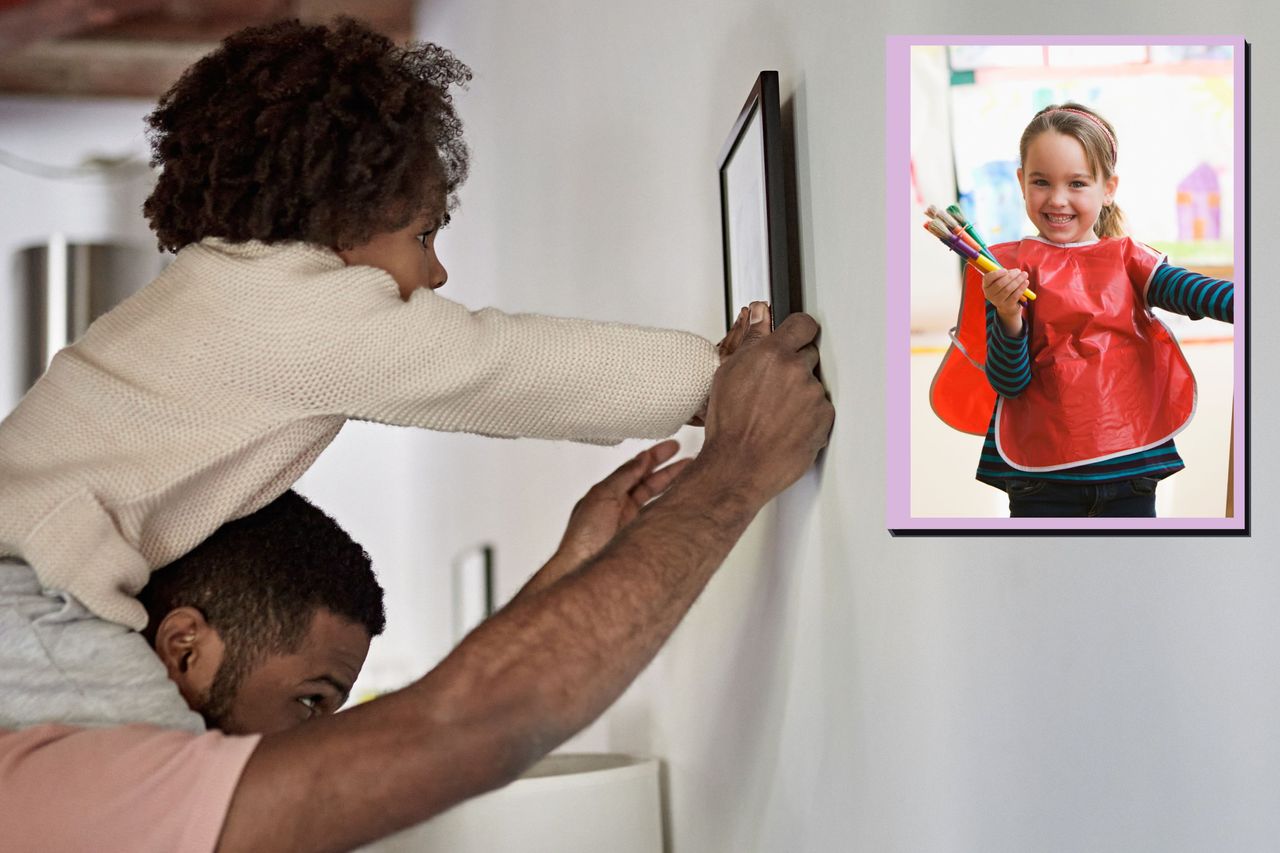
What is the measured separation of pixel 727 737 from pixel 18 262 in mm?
3641

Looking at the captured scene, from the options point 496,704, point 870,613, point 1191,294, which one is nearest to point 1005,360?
point 1191,294

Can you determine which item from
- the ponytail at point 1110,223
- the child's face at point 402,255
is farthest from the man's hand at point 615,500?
the ponytail at point 1110,223

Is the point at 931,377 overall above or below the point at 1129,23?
below

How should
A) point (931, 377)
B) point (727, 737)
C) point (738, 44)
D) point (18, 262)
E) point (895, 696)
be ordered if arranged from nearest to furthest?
point (931, 377) < point (895, 696) < point (738, 44) < point (727, 737) < point (18, 262)

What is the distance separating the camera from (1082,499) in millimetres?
734

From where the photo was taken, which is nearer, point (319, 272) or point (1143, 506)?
point (1143, 506)

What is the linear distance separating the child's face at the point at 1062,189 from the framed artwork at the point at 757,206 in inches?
14.0

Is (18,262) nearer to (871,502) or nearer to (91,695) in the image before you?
(91,695)

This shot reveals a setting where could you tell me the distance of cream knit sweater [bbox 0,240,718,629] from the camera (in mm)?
1009

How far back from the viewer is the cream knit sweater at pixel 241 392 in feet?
3.31

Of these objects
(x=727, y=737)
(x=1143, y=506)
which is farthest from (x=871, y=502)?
(x=727, y=737)

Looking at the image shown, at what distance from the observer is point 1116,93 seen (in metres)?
0.70

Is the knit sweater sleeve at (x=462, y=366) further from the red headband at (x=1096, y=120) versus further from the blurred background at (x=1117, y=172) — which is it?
the red headband at (x=1096, y=120)

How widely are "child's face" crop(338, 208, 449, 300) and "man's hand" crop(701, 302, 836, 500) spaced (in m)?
0.27
